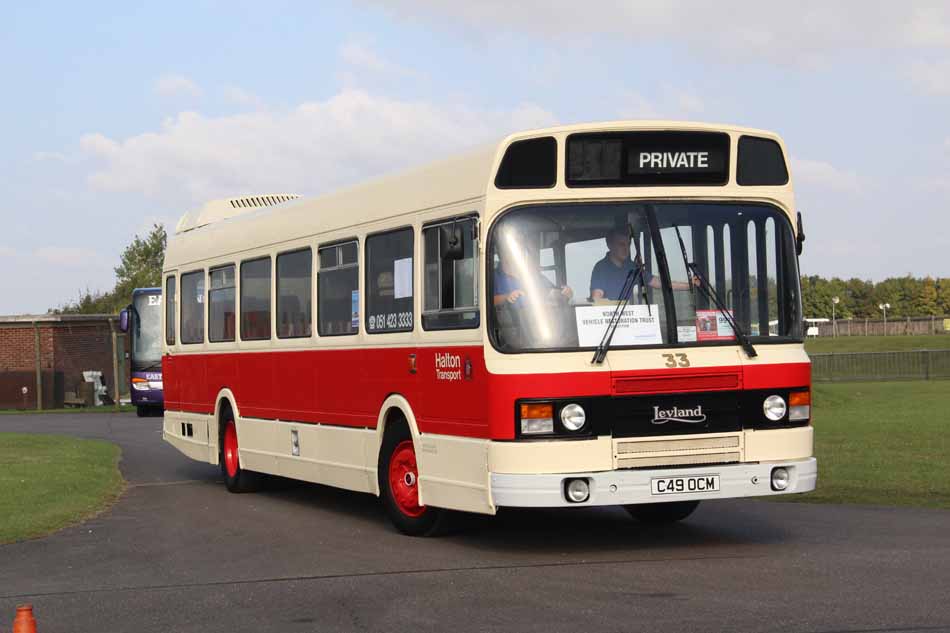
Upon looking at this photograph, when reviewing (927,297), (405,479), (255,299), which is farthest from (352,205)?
(927,297)

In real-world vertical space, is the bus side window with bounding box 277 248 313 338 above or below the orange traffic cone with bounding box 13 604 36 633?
above

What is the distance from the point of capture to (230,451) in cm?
1817

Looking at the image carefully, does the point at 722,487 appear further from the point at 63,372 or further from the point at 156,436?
the point at 63,372

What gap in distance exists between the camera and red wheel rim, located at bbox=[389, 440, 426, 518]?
506 inches

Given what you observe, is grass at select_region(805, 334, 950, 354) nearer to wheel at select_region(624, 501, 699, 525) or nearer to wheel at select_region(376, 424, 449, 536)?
wheel at select_region(624, 501, 699, 525)

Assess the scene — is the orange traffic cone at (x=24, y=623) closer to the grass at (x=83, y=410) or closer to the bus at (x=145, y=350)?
the bus at (x=145, y=350)

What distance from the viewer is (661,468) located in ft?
36.7

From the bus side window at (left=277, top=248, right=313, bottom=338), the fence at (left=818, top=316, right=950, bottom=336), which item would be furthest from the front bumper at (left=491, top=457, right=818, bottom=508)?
the fence at (left=818, top=316, right=950, bottom=336)

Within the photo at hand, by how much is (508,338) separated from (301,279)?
4.82 meters

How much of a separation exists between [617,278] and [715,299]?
829 mm

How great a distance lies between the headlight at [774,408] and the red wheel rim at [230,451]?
814 centimetres

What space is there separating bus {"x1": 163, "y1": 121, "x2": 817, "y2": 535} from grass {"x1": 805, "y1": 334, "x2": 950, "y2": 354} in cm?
7726

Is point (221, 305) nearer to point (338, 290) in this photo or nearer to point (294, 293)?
point (294, 293)

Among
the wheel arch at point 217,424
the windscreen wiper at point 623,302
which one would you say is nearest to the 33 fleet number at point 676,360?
the windscreen wiper at point 623,302
